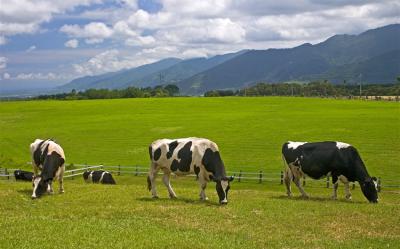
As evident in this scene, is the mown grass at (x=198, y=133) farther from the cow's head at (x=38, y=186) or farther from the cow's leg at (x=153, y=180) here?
the cow's head at (x=38, y=186)

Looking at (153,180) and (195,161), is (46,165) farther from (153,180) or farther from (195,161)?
(195,161)

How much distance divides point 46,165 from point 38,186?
1584mm

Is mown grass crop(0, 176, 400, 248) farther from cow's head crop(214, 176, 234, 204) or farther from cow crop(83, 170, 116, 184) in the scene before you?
cow crop(83, 170, 116, 184)

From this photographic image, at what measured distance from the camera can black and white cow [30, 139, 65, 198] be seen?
72.8ft

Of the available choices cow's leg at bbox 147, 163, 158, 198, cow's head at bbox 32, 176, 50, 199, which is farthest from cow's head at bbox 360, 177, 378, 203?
cow's head at bbox 32, 176, 50, 199

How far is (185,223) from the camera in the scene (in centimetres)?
1647

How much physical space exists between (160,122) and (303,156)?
65391 millimetres

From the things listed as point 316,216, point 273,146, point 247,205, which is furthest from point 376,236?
point 273,146

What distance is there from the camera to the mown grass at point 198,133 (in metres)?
57.5

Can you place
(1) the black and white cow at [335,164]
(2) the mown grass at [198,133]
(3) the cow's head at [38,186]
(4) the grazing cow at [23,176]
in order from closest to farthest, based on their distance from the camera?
(3) the cow's head at [38,186] → (1) the black and white cow at [335,164] → (4) the grazing cow at [23,176] → (2) the mown grass at [198,133]

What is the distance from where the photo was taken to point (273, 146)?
2464 inches

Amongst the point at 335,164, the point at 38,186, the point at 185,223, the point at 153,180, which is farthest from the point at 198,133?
the point at 185,223

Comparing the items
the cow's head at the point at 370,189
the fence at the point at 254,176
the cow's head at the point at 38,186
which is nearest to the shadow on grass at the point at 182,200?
the cow's head at the point at 38,186

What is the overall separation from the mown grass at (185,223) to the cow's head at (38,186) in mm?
370
